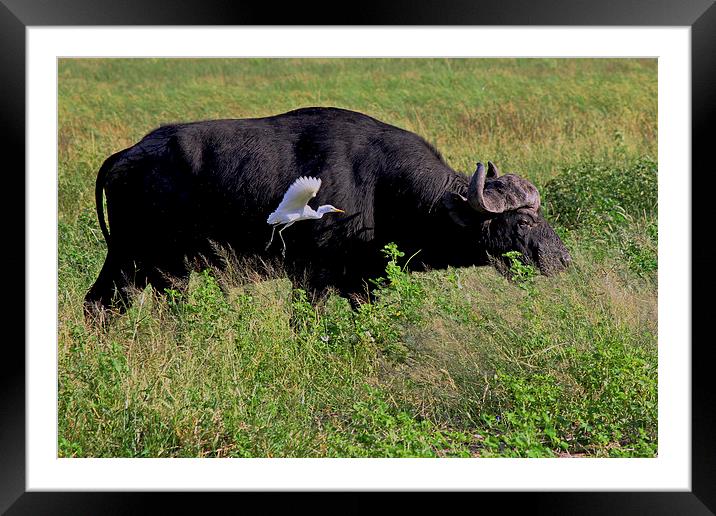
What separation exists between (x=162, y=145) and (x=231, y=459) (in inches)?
127

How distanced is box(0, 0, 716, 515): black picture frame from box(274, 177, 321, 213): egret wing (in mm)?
2432

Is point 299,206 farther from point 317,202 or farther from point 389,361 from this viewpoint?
point 389,361

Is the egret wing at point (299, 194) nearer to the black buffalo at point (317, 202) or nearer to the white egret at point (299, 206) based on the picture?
the white egret at point (299, 206)

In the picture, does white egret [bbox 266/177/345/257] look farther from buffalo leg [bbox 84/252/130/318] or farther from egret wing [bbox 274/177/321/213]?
buffalo leg [bbox 84/252/130/318]

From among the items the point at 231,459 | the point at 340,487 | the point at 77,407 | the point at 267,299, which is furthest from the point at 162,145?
the point at 340,487

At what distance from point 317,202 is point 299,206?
304mm

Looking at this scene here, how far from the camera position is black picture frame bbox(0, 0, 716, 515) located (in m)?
4.18

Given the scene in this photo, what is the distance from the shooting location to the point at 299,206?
6.78 metres

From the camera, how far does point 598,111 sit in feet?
42.3

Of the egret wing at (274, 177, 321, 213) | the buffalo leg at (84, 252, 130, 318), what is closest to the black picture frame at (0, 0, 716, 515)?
the egret wing at (274, 177, 321, 213)
